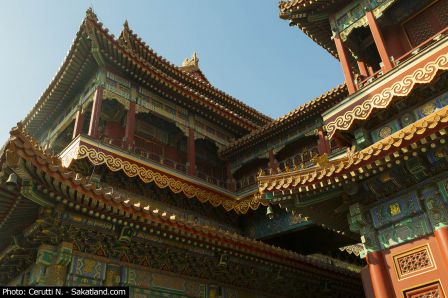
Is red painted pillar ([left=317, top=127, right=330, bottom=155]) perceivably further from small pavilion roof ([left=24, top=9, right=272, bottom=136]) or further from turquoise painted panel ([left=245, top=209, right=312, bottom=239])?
small pavilion roof ([left=24, top=9, right=272, bottom=136])

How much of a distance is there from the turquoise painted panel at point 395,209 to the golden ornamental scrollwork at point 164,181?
4.69m

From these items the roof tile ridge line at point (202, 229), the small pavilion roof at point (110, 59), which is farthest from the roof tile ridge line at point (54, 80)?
the roof tile ridge line at point (202, 229)

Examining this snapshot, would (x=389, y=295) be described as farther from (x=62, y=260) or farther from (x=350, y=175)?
(x=62, y=260)

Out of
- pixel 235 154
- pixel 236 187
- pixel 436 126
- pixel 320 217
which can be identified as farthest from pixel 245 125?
pixel 436 126

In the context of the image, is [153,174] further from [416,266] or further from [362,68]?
[416,266]

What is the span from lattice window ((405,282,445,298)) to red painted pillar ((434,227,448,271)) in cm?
38

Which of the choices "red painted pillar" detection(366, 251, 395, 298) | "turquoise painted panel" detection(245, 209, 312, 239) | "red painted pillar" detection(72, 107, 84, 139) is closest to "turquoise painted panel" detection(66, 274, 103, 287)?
"red painted pillar" detection(366, 251, 395, 298)

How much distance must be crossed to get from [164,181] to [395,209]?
25.3 feet

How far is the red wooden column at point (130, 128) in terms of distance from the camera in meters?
13.4

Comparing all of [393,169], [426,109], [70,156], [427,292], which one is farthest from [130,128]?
[427,292]

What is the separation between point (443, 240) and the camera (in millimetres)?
6711

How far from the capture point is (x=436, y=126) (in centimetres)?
633

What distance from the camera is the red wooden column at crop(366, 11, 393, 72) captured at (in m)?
9.29

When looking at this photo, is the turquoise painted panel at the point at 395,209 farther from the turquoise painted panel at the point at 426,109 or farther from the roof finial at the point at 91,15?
the roof finial at the point at 91,15
